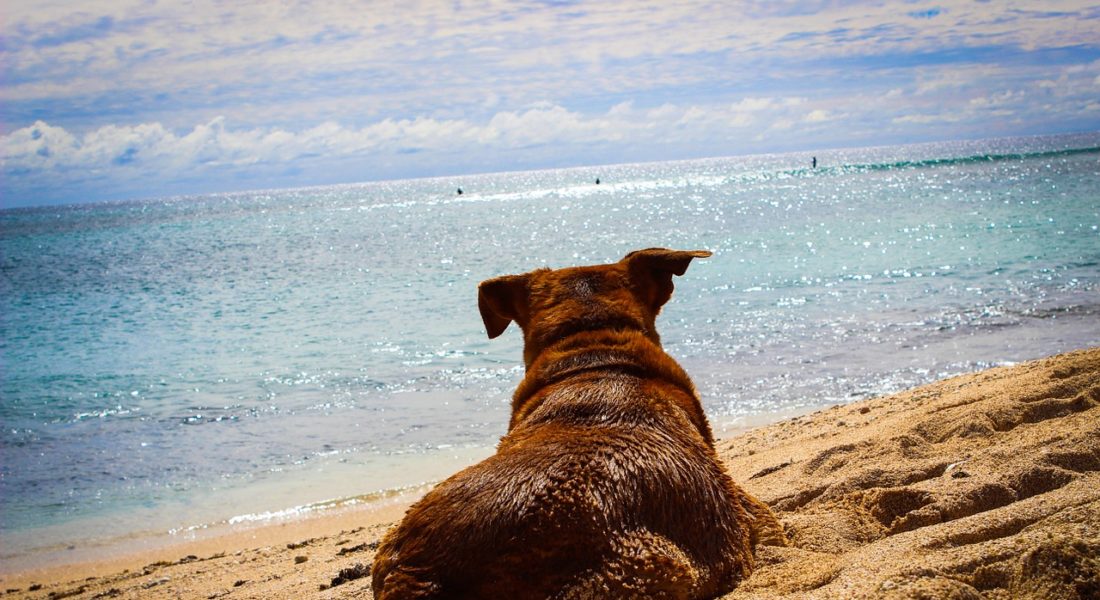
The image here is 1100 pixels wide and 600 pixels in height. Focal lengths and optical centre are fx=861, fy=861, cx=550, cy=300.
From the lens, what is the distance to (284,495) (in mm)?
8562

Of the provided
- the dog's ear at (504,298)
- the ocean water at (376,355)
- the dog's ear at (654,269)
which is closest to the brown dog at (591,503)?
the dog's ear at (654,269)

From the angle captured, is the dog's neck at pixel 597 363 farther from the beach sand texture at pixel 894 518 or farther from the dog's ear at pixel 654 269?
the beach sand texture at pixel 894 518

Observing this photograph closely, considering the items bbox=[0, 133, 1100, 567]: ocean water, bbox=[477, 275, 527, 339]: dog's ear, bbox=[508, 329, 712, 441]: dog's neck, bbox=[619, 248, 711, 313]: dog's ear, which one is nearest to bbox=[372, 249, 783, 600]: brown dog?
bbox=[508, 329, 712, 441]: dog's neck

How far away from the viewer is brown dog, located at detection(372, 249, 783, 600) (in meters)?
2.61

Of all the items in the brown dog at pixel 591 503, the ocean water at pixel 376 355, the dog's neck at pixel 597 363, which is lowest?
the ocean water at pixel 376 355

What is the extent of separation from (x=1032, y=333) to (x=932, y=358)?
203 centimetres

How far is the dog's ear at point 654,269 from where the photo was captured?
4.15 m

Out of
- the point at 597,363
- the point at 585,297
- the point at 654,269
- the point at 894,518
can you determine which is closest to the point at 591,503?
the point at 597,363

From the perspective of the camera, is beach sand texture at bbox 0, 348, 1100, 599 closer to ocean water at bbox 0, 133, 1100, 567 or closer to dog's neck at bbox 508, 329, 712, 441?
dog's neck at bbox 508, 329, 712, 441

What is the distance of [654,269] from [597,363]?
81 centimetres

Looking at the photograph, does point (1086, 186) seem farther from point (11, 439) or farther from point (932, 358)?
point (11, 439)

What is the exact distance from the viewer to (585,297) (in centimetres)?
401

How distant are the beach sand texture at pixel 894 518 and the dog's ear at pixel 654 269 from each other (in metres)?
1.25

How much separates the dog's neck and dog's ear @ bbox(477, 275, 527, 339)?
1.64 ft
